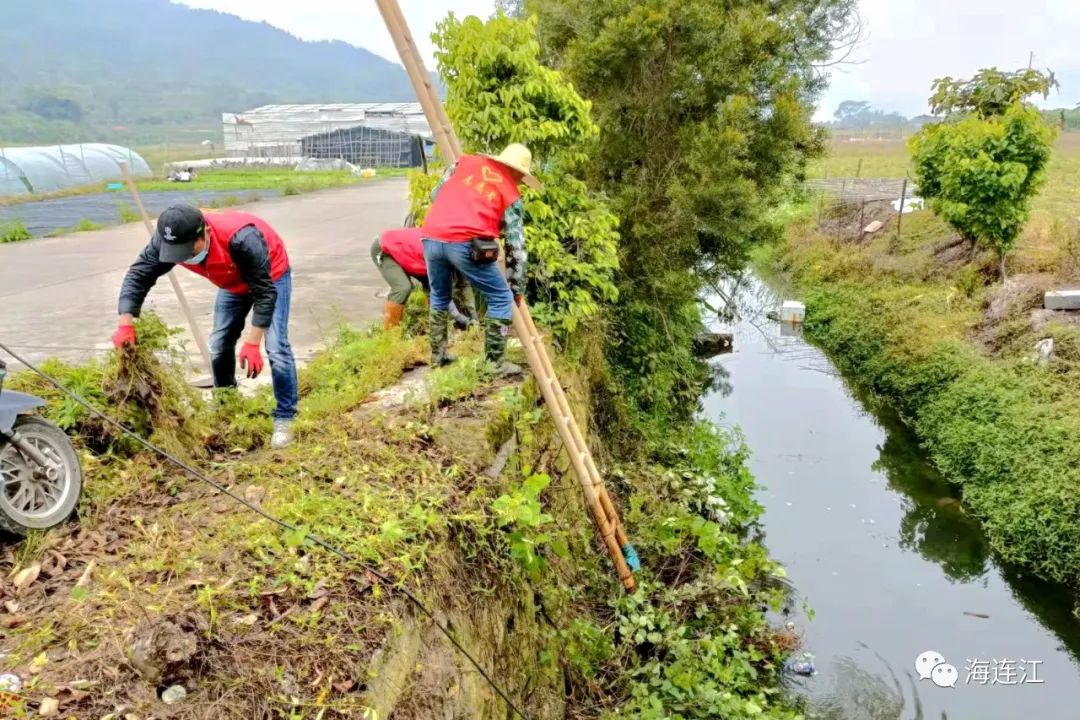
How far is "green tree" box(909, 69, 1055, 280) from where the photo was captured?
11.6 m

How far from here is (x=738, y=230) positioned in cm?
856

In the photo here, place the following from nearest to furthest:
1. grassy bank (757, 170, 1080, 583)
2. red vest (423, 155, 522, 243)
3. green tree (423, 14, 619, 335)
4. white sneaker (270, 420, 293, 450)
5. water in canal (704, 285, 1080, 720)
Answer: white sneaker (270, 420, 293, 450)
red vest (423, 155, 522, 243)
green tree (423, 14, 619, 335)
water in canal (704, 285, 1080, 720)
grassy bank (757, 170, 1080, 583)

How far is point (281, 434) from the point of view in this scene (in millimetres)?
4270

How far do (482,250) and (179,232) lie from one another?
1710mm

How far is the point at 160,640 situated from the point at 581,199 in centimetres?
511

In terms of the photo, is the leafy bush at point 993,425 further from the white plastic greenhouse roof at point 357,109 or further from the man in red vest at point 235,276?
the white plastic greenhouse roof at point 357,109

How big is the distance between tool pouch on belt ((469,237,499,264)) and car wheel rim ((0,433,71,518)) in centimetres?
245

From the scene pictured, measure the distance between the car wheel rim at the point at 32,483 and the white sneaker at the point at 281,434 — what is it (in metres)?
1.04

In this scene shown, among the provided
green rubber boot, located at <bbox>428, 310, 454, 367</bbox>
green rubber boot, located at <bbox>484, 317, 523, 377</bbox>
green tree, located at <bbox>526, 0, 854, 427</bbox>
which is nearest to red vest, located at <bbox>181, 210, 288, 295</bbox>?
green rubber boot, located at <bbox>428, 310, 454, 367</bbox>

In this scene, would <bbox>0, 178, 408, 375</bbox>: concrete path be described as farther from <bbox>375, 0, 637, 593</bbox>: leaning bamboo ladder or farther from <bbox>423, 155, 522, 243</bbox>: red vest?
<bbox>375, 0, 637, 593</bbox>: leaning bamboo ladder

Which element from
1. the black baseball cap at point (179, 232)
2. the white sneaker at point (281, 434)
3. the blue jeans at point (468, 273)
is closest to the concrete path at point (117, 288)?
the white sneaker at point (281, 434)

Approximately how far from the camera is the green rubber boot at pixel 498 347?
5.01 metres

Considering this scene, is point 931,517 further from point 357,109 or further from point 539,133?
point 357,109

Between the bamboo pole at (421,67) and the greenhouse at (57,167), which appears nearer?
the bamboo pole at (421,67)
